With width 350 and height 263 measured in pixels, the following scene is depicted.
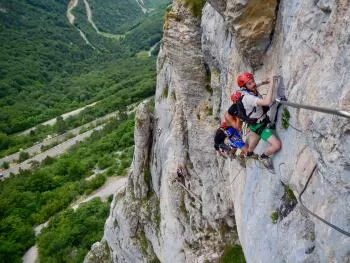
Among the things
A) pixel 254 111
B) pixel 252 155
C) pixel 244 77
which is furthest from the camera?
pixel 252 155

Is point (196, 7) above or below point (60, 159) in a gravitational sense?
above

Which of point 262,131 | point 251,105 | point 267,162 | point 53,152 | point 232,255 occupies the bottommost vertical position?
point 53,152

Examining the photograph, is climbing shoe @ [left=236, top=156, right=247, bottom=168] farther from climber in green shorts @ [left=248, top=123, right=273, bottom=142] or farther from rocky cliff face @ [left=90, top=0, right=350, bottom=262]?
climber in green shorts @ [left=248, top=123, right=273, bottom=142]

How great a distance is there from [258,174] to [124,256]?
16.8 m

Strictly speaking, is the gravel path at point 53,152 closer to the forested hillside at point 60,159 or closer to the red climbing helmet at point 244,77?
the forested hillside at point 60,159

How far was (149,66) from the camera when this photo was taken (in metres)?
199

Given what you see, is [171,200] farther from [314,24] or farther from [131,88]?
[131,88]

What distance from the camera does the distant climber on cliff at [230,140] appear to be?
40.5ft

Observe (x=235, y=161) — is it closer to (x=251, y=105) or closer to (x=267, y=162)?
(x=267, y=162)

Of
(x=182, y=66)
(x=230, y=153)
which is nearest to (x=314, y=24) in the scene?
(x=230, y=153)

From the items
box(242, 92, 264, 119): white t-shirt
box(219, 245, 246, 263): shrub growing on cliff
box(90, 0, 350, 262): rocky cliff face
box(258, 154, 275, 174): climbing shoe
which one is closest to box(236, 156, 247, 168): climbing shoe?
box(90, 0, 350, 262): rocky cliff face

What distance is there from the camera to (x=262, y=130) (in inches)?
429

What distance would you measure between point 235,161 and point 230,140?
50.4 inches

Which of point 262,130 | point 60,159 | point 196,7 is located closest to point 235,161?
point 262,130
